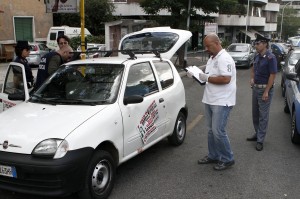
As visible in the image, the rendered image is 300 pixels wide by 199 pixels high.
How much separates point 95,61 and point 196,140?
2.50m

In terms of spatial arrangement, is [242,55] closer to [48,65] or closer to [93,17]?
[48,65]

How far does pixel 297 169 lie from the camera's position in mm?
5219

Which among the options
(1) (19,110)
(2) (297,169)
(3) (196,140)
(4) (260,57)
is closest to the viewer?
(1) (19,110)

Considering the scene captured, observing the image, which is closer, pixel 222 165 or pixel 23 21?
pixel 222 165

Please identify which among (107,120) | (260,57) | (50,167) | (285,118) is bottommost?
(285,118)

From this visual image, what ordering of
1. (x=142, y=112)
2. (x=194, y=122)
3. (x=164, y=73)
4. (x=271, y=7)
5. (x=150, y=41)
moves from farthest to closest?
(x=271, y=7) < (x=150, y=41) < (x=194, y=122) < (x=164, y=73) < (x=142, y=112)

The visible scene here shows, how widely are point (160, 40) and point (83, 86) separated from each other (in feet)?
12.4

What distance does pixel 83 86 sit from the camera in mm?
4730

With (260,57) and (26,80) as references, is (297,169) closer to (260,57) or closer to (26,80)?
(260,57)

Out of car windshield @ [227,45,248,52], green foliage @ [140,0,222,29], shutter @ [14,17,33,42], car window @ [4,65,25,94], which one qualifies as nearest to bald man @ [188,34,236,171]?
car window @ [4,65,25,94]

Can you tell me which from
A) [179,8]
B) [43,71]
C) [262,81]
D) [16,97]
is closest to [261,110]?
[262,81]

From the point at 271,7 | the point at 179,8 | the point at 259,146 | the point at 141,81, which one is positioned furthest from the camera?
the point at 271,7

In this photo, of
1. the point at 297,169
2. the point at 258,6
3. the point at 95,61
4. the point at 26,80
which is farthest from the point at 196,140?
the point at 258,6

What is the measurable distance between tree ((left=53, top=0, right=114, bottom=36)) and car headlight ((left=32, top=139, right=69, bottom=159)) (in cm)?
3063
